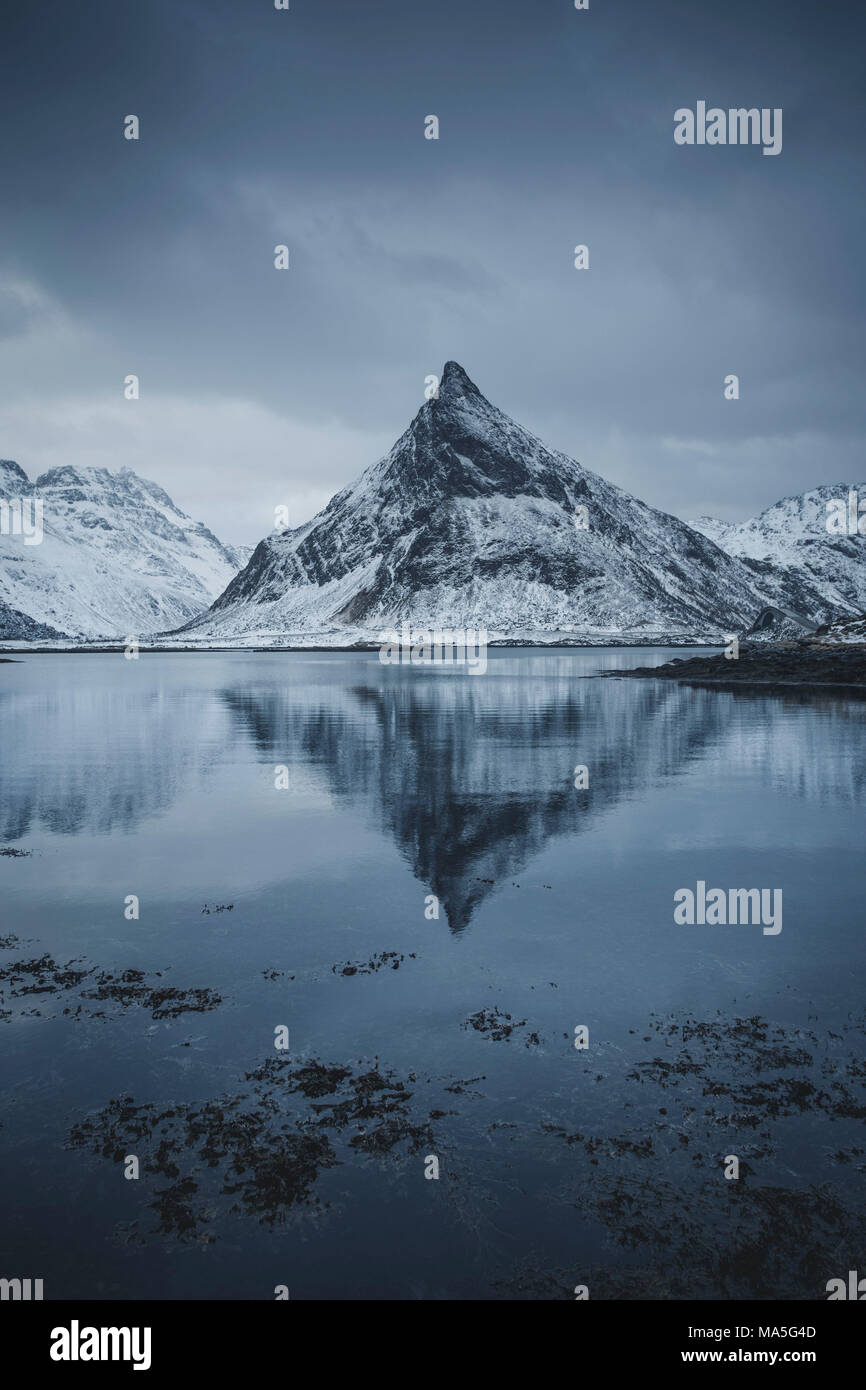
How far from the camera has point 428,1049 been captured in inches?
472

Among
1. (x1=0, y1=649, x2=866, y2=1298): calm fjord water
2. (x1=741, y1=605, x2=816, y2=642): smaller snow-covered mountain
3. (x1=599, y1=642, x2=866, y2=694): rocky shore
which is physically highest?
(x1=741, y1=605, x2=816, y2=642): smaller snow-covered mountain

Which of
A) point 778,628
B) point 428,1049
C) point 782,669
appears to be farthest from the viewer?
point 778,628

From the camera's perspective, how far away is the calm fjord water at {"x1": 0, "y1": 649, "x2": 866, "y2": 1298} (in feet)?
27.1

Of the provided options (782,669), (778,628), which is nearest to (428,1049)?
(782,669)

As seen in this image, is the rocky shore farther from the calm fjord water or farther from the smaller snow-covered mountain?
the calm fjord water

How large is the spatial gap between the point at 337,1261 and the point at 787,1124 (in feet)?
17.8

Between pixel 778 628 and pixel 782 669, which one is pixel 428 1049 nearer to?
pixel 782 669

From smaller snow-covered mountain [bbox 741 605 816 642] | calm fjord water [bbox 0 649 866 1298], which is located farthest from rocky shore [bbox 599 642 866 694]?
calm fjord water [bbox 0 649 866 1298]

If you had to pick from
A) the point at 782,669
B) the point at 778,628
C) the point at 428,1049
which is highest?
the point at 778,628

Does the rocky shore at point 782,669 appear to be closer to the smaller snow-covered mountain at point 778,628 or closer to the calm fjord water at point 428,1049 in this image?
the smaller snow-covered mountain at point 778,628

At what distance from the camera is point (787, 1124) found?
10031 mm

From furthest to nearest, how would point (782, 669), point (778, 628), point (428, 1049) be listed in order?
point (778, 628) → point (782, 669) → point (428, 1049)

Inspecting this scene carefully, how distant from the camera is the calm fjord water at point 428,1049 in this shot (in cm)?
826
